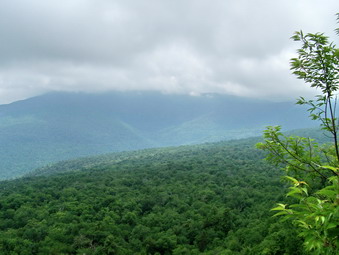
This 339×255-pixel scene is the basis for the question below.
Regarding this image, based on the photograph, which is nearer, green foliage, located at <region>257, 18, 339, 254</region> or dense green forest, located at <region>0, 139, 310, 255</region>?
green foliage, located at <region>257, 18, 339, 254</region>

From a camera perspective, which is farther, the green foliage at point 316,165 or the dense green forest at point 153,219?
the dense green forest at point 153,219

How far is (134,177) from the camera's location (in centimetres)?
7412

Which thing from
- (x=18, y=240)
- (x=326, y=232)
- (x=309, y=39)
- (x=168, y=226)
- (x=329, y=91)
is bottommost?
(x=168, y=226)

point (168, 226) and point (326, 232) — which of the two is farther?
point (168, 226)

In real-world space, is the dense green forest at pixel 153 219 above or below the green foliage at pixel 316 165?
below

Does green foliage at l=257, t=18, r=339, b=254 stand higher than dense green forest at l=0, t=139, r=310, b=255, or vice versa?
green foliage at l=257, t=18, r=339, b=254

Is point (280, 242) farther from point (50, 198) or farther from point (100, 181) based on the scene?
point (100, 181)

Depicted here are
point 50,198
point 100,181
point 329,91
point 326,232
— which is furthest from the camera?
point 100,181

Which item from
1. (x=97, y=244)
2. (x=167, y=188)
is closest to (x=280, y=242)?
(x=97, y=244)

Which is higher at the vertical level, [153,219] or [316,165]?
[316,165]

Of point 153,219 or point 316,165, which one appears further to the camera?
point 153,219

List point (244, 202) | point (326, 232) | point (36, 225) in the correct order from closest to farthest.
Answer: point (326, 232) < point (36, 225) < point (244, 202)

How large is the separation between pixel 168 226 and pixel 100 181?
36.1 m

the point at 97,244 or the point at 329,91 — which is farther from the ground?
the point at 329,91
